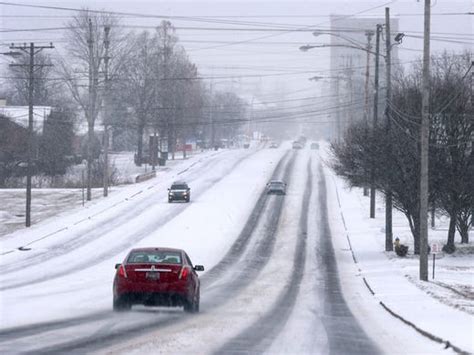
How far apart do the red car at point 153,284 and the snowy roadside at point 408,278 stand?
499cm

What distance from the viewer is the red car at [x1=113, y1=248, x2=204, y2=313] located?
23234 mm

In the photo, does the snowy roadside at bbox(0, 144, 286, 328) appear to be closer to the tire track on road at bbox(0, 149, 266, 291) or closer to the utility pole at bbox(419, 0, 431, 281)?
the tire track on road at bbox(0, 149, 266, 291)

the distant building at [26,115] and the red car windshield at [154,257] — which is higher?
the distant building at [26,115]

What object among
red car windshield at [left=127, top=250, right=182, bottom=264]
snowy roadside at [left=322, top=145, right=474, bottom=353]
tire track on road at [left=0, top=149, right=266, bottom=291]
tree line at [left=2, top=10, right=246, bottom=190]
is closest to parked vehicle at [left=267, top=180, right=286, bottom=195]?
snowy roadside at [left=322, top=145, right=474, bottom=353]

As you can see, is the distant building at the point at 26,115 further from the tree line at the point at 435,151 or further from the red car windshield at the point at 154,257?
the red car windshield at the point at 154,257

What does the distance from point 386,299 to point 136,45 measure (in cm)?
9635

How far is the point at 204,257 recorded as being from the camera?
4847 centimetres

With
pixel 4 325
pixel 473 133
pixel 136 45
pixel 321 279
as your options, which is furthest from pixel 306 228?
pixel 136 45

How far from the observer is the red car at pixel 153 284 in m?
23.2

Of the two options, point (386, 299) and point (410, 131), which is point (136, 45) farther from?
point (386, 299)

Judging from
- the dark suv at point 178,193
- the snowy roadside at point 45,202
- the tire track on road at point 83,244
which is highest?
the dark suv at point 178,193

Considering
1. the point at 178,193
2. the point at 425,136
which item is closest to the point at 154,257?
the point at 425,136

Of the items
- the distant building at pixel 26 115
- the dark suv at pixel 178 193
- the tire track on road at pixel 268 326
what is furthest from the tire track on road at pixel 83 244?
the distant building at pixel 26 115

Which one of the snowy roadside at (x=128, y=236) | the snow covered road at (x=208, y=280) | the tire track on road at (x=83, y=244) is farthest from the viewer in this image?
the tire track on road at (x=83, y=244)
